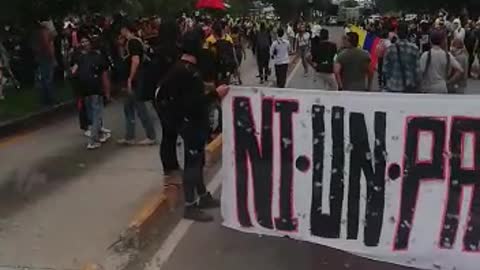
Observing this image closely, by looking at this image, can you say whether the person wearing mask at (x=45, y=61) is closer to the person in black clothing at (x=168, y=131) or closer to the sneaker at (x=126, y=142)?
the sneaker at (x=126, y=142)

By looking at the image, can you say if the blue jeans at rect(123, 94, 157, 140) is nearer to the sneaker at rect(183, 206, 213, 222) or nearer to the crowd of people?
the crowd of people

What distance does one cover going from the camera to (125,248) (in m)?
6.57

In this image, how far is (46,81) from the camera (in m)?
15.5

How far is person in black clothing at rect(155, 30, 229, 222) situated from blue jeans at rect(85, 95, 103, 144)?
383 centimetres

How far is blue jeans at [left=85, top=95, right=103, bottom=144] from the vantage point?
11.1 meters

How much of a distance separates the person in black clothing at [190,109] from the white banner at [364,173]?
98 cm

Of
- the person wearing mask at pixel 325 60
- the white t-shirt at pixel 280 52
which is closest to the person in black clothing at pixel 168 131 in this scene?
the person wearing mask at pixel 325 60

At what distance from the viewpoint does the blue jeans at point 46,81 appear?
15.2 meters

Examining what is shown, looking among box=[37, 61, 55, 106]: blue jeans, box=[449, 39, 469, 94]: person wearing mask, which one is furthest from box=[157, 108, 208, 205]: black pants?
box=[37, 61, 55, 106]: blue jeans

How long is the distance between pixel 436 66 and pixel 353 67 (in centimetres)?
119

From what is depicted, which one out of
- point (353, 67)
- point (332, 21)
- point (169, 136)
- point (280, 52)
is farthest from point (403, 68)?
point (332, 21)

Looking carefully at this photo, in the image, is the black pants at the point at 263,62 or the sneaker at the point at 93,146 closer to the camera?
the sneaker at the point at 93,146

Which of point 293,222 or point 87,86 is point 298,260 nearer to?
point 293,222

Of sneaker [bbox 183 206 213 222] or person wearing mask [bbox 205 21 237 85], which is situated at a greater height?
person wearing mask [bbox 205 21 237 85]
